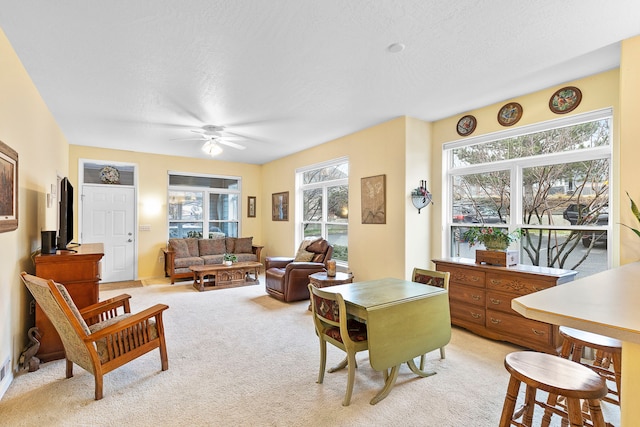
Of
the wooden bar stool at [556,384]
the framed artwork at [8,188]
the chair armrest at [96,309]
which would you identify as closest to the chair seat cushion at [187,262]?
the chair armrest at [96,309]

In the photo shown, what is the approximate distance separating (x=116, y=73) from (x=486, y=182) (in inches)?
169

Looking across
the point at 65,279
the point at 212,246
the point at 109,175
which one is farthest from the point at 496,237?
the point at 109,175

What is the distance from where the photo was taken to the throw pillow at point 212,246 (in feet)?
22.7

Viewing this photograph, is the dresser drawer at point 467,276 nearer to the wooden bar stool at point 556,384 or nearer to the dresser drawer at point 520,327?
the dresser drawer at point 520,327

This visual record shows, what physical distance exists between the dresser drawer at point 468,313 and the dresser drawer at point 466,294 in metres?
0.05

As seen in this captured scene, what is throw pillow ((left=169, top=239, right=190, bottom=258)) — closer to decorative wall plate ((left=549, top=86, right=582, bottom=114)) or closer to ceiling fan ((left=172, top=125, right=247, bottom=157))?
ceiling fan ((left=172, top=125, right=247, bottom=157))

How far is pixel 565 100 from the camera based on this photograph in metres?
3.29

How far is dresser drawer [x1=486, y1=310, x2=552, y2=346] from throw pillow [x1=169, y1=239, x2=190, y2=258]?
18.3 feet

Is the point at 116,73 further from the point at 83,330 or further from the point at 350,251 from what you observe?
the point at 350,251

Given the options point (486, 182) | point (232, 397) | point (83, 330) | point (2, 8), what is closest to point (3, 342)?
point (83, 330)

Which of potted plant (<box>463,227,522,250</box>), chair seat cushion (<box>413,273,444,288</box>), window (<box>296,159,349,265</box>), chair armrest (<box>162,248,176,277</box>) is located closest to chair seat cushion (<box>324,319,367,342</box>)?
chair seat cushion (<box>413,273,444,288</box>)

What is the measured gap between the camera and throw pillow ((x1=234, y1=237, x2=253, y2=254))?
7.18 m

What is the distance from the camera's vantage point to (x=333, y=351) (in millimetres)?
3094

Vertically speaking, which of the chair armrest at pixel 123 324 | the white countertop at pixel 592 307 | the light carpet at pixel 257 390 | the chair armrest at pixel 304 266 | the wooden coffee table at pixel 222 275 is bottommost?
the light carpet at pixel 257 390
